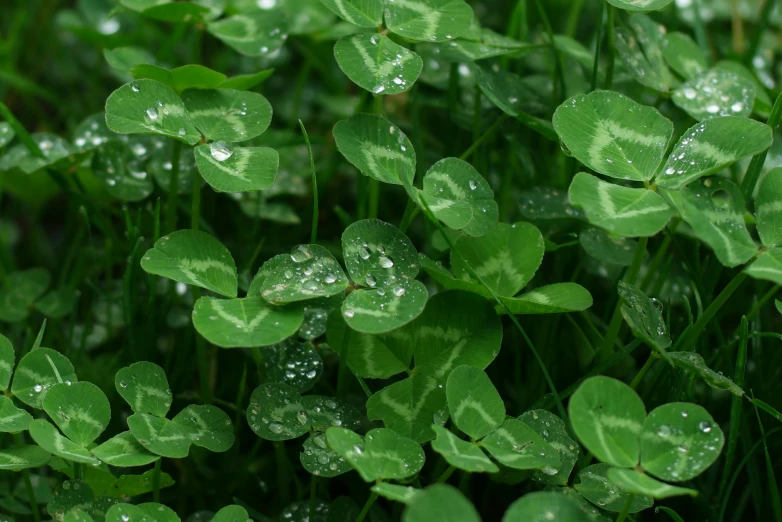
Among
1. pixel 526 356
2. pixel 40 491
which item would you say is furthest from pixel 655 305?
pixel 40 491

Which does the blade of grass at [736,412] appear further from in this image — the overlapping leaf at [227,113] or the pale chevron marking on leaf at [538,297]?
the overlapping leaf at [227,113]

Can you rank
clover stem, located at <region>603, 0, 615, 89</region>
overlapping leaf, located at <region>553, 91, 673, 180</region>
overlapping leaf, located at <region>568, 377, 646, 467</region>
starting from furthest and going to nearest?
clover stem, located at <region>603, 0, 615, 89</region> → overlapping leaf, located at <region>553, 91, 673, 180</region> → overlapping leaf, located at <region>568, 377, 646, 467</region>

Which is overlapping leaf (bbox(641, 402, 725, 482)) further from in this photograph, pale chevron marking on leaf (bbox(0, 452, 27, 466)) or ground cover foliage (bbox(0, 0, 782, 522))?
pale chevron marking on leaf (bbox(0, 452, 27, 466))

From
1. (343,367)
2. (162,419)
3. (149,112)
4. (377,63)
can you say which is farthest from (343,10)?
(162,419)

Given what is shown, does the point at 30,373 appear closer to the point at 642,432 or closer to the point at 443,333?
the point at 443,333

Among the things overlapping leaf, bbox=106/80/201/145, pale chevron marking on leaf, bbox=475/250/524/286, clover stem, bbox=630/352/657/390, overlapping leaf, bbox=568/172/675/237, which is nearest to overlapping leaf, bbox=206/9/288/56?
overlapping leaf, bbox=106/80/201/145

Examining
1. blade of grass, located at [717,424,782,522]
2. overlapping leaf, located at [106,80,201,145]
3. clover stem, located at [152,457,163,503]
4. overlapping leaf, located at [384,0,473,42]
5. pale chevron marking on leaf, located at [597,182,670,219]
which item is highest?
overlapping leaf, located at [384,0,473,42]

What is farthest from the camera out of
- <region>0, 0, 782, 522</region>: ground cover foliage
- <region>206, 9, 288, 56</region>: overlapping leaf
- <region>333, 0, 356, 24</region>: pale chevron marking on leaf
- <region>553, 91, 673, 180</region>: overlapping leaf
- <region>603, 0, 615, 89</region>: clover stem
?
<region>206, 9, 288, 56</region>: overlapping leaf
